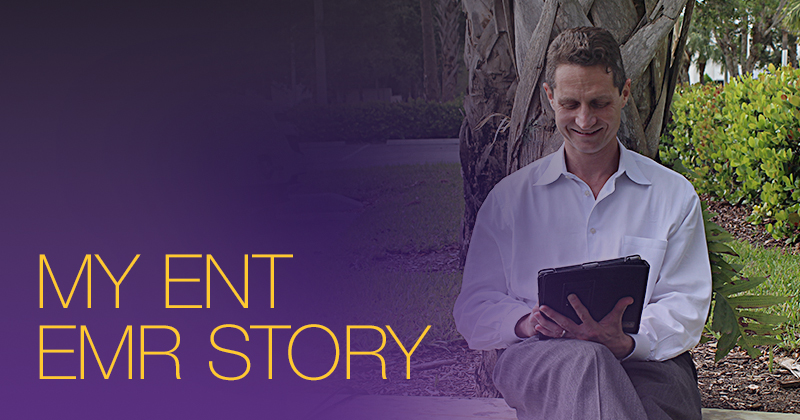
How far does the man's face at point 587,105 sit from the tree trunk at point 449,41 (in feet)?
66.5

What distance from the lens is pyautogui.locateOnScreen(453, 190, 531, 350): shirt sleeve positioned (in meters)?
1.80

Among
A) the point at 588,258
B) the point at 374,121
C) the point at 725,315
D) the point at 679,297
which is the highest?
the point at 374,121

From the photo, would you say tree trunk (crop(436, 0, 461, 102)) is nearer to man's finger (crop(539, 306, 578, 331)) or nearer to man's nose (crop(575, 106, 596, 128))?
man's nose (crop(575, 106, 596, 128))

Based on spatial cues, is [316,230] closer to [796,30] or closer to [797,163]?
[797,163]

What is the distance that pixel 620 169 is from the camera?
69.9 inches

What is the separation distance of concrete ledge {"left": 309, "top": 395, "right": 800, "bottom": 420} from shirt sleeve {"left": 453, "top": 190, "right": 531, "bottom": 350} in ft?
2.77

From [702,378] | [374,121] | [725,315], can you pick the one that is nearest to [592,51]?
[725,315]

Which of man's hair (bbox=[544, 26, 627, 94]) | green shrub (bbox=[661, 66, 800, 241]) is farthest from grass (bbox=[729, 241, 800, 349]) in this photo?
man's hair (bbox=[544, 26, 627, 94])

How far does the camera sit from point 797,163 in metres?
5.14

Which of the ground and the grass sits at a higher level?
the grass

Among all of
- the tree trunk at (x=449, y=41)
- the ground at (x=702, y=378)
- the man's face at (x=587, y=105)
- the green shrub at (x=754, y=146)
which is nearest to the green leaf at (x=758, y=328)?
the ground at (x=702, y=378)

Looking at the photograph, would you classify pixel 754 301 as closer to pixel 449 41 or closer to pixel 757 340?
pixel 757 340

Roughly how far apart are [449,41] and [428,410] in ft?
68.5

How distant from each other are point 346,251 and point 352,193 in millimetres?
3665
